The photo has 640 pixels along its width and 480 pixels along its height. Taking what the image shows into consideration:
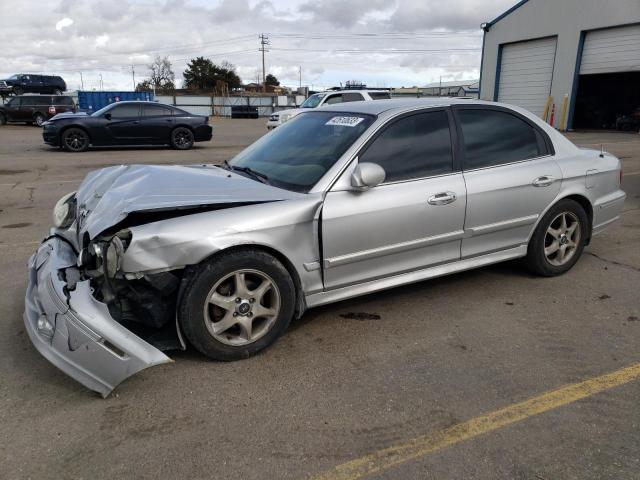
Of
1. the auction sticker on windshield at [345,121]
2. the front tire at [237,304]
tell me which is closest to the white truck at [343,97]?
the auction sticker on windshield at [345,121]

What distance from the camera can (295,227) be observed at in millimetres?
3189

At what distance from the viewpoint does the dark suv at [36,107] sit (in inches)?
1037

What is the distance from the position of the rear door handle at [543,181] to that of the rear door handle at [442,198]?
0.88 meters

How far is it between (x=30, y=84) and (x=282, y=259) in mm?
43988

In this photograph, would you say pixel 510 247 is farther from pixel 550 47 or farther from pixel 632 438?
pixel 550 47

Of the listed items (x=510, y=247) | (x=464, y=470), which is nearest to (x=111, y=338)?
(x=464, y=470)

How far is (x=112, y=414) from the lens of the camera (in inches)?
105

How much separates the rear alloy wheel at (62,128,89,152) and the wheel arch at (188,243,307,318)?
13.5 meters

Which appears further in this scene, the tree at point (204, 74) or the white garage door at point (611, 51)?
the tree at point (204, 74)

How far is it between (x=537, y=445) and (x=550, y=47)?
25657 millimetres

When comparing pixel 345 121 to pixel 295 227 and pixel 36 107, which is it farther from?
pixel 36 107

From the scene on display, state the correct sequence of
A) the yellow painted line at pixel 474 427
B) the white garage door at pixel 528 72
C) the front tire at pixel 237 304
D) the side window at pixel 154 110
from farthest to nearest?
the white garage door at pixel 528 72
the side window at pixel 154 110
the front tire at pixel 237 304
the yellow painted line at pixel 474 427

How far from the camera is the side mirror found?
3.29m

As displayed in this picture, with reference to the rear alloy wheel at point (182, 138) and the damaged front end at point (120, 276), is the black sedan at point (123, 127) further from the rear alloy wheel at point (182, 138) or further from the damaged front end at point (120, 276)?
the damaged front end at point (120, 276)
